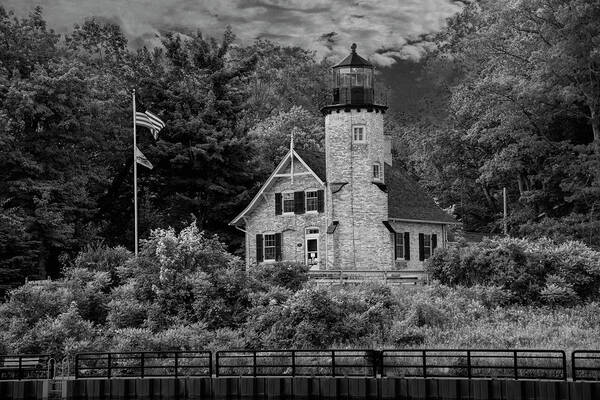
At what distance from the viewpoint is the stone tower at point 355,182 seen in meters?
52.6

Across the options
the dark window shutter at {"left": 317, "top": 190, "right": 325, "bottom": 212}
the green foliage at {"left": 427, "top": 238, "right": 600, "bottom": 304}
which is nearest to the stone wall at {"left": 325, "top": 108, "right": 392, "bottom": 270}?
the dark window shutter at {"left": 317, "top": 190, "right": 325, "bottom": 212}

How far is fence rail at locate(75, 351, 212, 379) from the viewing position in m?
31.7

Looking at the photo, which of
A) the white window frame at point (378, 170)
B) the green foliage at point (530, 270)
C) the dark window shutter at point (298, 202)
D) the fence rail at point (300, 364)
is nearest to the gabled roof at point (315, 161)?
the dark window shutter at point (298, 202)

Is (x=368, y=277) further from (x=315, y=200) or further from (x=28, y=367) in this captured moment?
(x=28, y=367)

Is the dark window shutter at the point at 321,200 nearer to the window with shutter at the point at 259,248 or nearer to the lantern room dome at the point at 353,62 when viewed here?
the window with shutter at the point at 259,248

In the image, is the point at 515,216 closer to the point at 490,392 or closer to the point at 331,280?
the point at 331,280

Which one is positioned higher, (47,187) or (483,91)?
(483,91)

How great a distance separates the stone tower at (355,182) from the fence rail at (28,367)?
21719 mm

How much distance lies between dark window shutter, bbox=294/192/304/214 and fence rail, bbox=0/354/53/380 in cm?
2336

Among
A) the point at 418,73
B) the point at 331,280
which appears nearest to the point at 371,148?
the point at 331,280

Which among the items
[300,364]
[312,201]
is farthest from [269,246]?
[300,364]

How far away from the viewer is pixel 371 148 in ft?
174

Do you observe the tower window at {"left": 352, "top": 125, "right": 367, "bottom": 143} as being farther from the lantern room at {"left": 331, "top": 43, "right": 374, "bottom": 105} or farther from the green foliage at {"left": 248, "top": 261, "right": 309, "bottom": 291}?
the green foliage at {"left": 248, "top": 261, "right": 309, "bottom": 291}

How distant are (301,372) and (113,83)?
133 feet
